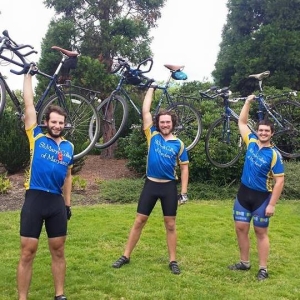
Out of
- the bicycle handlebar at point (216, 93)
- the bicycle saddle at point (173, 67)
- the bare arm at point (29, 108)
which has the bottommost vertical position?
the bare arm at point (29, 108)

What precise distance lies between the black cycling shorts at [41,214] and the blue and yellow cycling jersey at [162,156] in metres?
1.44

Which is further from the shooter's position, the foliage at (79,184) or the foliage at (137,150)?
the foliage at (137,150)

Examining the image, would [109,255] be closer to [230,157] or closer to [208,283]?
[208,283]

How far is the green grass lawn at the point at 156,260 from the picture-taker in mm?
5047

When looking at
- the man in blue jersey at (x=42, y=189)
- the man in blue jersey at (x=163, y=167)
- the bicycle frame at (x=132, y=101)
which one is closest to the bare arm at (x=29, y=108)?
the man in blue jersey at (x=42, y=189)

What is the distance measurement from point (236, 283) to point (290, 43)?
35.9 feet

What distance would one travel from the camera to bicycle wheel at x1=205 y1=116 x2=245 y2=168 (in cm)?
739

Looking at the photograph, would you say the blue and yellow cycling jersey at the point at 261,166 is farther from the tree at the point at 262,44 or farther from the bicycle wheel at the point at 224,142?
the tree at the point at 262,44

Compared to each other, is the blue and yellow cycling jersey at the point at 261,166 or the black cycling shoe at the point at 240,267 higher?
the blue and yellow cycling jersey at the point at 261,166

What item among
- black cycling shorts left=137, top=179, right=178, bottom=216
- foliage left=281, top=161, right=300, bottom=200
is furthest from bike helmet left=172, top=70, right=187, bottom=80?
foliage left=281, top=161, right=300, bottom=200

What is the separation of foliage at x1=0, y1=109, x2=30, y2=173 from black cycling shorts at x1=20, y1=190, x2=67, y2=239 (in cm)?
724

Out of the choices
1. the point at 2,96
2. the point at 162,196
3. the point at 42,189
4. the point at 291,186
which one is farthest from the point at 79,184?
the point at 42,189

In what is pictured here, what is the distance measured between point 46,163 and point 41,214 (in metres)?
0.47

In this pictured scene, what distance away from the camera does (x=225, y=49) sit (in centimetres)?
1667
